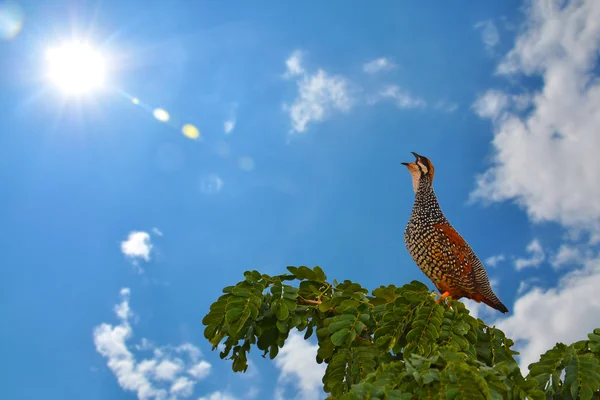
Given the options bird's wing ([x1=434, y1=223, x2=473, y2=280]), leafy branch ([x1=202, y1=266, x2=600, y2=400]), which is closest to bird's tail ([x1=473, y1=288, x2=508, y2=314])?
bird's wing ([x1=434, y1=223, x2=473, y2=280])

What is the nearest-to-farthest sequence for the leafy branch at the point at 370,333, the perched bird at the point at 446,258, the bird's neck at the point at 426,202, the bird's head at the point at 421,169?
the leafy branch at the point at 370,333, the perched bird at the point at 446,258, the bird's neck at the point at 426,202, the bird's head at the point at 421,169

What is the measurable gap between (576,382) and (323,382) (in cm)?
206

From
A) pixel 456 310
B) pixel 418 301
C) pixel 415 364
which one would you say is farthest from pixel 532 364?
pixel 415 364

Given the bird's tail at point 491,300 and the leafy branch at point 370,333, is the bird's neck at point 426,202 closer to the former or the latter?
the bird's tail at point 491,300

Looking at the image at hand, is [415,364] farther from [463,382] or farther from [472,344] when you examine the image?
[472,344]

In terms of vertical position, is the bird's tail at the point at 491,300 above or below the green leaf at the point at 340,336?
above

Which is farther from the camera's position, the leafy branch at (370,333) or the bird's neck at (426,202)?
the bird's neck at (426,202)

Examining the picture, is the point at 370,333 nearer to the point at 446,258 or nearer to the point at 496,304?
the point at 446,258

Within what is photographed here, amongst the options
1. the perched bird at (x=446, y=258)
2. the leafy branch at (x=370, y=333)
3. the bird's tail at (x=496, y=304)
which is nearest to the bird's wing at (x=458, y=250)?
the perched bird at (x=446, y=258)

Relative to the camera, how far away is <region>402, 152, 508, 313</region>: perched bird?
249 inches

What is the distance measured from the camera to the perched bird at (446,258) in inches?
249

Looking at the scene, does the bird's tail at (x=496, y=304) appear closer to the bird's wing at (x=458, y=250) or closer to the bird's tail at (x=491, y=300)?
the bird's tail at (x=491, y=300)

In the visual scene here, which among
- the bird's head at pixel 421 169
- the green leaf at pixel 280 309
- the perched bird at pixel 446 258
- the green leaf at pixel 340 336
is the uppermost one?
the bird's head at pixel 421 169

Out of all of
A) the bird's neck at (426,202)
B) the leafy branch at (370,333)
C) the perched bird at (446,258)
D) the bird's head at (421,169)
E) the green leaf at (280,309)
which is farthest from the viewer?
the bird's head at (421,169)
